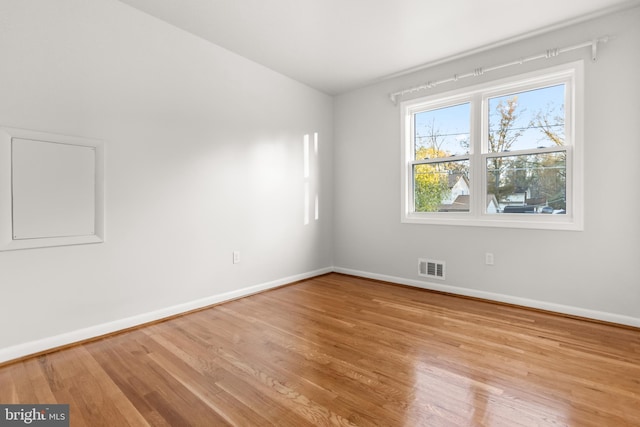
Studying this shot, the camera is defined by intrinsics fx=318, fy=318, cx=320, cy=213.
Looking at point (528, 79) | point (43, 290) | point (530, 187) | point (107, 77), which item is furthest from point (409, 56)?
point (43, 290)

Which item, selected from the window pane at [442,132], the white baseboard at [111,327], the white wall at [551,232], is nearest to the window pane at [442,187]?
the window pane at [442,132]

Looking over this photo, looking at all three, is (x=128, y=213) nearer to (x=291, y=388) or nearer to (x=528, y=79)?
(x=291, y=388)

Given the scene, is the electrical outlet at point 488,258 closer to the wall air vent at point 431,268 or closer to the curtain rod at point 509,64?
the wall air vent at point 431,268

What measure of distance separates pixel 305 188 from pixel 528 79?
8.80 ft

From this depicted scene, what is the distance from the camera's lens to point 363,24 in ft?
9.29

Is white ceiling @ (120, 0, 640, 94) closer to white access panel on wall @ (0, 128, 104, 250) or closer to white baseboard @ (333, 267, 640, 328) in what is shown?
white access panel on wall @ (0, 128, 104, 250)

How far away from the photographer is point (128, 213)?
2.57 meters

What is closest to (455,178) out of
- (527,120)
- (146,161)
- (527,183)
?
(527,183)

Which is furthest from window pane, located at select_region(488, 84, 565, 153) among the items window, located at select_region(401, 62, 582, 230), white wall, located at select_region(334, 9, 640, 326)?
white wall, located at select_region(334, 9, 640, 326)

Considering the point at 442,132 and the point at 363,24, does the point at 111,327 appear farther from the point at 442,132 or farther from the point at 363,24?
the point at 442,132

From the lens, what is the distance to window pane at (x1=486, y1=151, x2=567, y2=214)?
9.80 ft
